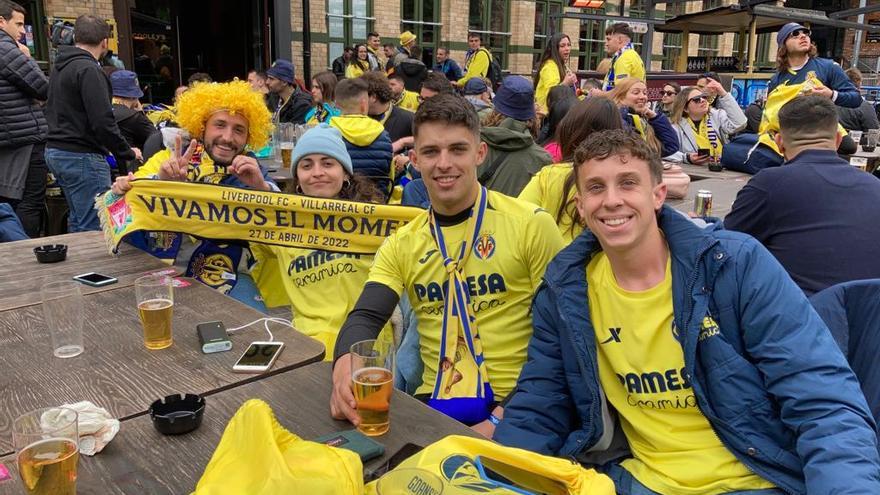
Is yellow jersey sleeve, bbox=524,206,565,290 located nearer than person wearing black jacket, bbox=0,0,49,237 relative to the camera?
Yes

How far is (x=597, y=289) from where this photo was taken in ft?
6.66

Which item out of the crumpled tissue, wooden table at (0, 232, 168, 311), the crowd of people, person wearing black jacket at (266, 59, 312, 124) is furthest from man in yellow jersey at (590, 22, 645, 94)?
the crumpled tissue

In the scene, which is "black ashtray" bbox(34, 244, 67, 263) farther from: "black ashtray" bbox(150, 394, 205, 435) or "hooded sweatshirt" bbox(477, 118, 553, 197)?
"hooded sweatshirt" bbox(477, 118, 553, 197)

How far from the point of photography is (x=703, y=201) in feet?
12.5

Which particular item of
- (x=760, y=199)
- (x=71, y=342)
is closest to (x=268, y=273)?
(x=71, y=342)

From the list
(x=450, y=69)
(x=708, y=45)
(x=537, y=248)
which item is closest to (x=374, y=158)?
(x=537, y=248)

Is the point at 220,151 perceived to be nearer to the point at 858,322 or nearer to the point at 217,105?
the point at 217,105

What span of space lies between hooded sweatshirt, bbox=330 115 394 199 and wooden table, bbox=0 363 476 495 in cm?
323

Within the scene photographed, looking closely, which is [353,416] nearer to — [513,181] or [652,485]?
[652,485]

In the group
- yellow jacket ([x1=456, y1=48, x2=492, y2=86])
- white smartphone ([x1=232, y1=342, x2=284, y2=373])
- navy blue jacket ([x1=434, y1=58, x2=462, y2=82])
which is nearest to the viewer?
white smartphone ([x1=232, y1=342, x2=284, y2=373])

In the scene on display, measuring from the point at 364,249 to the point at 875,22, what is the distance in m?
31.8

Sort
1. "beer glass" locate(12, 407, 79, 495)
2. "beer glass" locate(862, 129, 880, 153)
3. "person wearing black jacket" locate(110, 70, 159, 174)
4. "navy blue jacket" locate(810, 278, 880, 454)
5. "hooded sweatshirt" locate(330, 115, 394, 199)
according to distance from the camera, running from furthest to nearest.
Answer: "beer glass" locate(862, 129, 880, 153)
"person wearing black jacket" locate(110, 70, 159, 174)
"hooded sweatshirt" locate(330, 115, 394, 199)
"navy blue jacket" locate(810, 278, 880, 454)
"beer glass" locate(12, 407, 79, 495)

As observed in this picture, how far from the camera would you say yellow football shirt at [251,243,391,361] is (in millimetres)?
2959

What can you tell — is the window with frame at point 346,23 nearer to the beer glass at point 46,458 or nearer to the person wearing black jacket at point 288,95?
the person wearing black jacket at point 288,95
